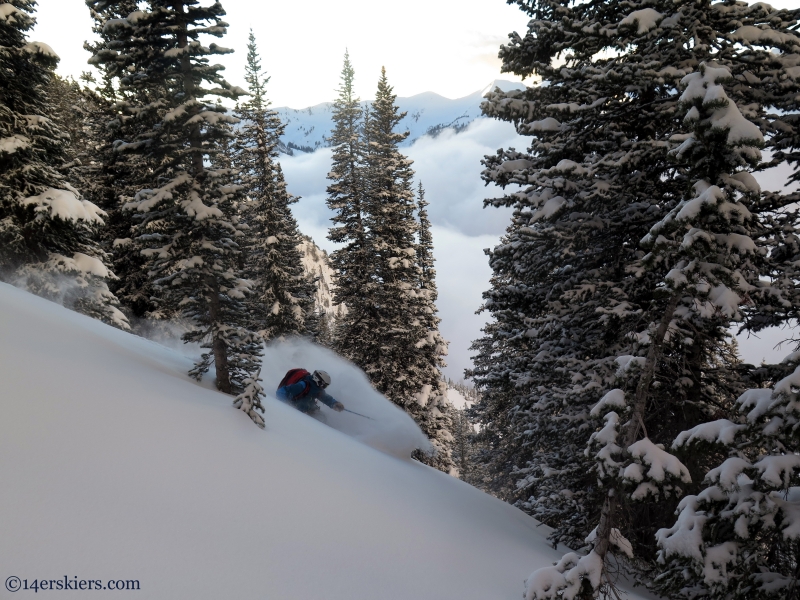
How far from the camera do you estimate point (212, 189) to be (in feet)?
33.2

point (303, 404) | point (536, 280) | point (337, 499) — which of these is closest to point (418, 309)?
point (303, 404)

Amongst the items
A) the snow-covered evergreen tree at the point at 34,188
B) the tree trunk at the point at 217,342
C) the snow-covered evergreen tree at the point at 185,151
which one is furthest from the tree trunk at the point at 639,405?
the snow-covered evergreen tree at the point at 34,188

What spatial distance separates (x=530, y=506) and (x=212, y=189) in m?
10.9

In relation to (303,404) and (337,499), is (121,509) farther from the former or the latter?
(303,404)

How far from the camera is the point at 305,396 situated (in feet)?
44.1

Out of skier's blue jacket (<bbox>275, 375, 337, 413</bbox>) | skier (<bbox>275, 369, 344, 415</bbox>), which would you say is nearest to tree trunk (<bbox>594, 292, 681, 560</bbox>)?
skier (<bbox>275, 369, 344, 415</bbox>)

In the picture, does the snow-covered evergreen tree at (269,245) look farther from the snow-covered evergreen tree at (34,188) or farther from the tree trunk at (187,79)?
the tree trunk at (187,79)

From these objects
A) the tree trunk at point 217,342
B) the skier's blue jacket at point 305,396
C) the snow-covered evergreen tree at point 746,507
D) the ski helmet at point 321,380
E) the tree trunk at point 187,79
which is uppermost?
the tree trunk at point 187,79

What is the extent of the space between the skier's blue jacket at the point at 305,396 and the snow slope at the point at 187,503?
542cm

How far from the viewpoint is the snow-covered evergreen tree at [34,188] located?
1309 centimetres

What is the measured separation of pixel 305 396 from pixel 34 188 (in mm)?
10816

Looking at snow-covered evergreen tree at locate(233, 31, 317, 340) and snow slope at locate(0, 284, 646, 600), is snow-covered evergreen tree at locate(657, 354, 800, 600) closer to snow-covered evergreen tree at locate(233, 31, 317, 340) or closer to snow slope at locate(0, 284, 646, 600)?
snow slope at locate(0, 284, 646, 600)

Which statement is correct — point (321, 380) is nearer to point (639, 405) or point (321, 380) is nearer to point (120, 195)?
point (639, 405)

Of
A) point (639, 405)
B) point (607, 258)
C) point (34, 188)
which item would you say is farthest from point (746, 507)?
point (34, 188)
